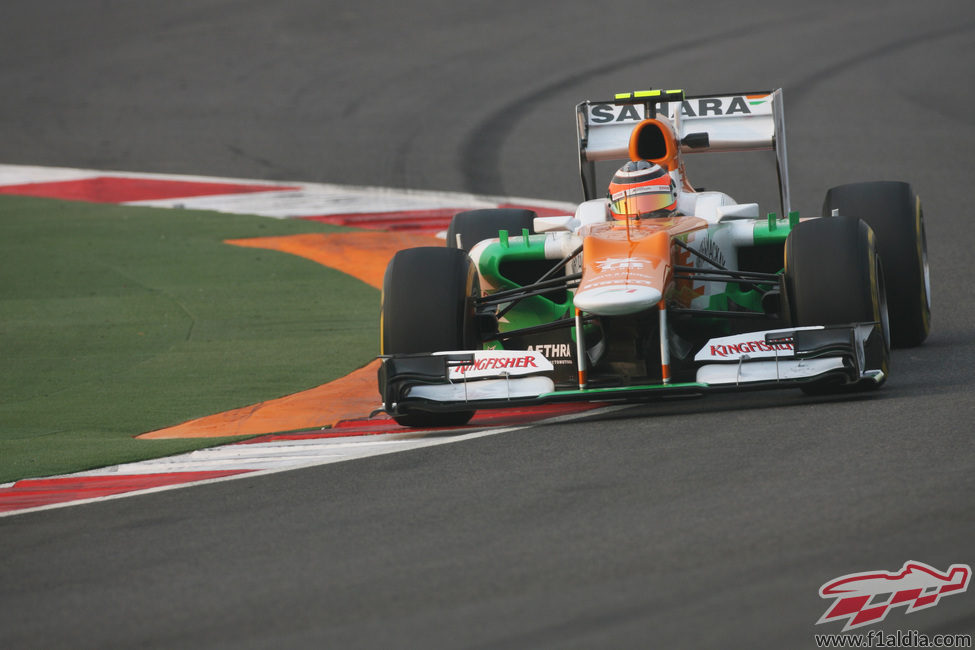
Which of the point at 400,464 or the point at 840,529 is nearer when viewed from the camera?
the point at 840,529

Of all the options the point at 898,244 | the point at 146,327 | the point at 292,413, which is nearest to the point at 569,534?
the point at 292,413

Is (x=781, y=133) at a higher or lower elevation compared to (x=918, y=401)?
higher

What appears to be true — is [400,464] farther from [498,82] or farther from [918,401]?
[498,82]

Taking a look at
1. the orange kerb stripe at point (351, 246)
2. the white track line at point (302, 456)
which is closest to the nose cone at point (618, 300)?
the white track line at point (302, 456)

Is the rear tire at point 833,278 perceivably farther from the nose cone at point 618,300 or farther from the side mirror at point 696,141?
the side mirror at point 696,141

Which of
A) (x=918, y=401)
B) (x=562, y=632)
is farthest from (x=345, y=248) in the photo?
(x=562, y=632)

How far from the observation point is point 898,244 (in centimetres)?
965

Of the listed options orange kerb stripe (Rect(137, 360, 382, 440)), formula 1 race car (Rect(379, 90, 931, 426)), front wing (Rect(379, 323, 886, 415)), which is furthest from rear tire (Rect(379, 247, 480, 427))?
orange kerb stripe (Rect(137, 360, 382, 440))

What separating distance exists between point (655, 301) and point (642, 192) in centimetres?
155

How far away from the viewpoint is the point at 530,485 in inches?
246

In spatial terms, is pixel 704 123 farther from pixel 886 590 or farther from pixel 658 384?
pixel 886 590

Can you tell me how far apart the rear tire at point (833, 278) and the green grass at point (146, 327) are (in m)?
3.41

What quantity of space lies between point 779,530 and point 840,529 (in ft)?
0.70

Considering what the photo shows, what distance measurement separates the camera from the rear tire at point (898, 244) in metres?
9.57
